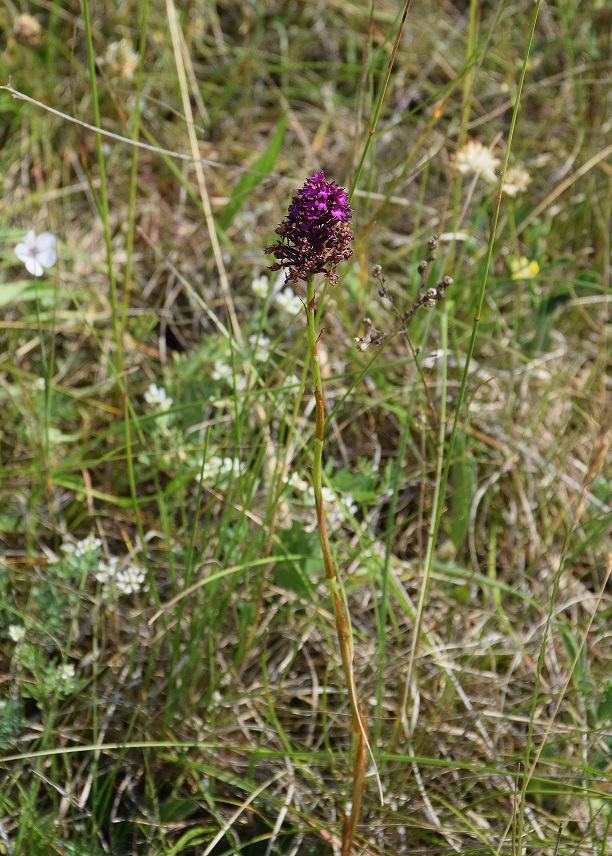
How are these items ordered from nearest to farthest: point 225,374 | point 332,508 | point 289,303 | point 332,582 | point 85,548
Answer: point 332,582
point 85,548
point 332,508
point 225,374
point 289,303

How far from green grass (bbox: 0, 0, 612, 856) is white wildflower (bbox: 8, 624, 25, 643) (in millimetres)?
29

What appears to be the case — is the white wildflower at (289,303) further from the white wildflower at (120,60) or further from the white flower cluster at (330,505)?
the white wildflower at (120,60)

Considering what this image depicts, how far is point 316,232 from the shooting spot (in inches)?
36.4

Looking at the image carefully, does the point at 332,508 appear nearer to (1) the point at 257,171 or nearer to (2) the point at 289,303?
(2) the point at 289,303

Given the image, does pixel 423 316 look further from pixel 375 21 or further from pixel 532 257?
pixel 375 21

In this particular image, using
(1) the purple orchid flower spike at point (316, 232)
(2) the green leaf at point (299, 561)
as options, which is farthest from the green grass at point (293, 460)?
(1) the purple orchid flower spike at point (316, 232)

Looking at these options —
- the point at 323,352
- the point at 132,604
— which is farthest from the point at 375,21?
the point at 132,604

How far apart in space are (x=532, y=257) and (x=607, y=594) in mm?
833

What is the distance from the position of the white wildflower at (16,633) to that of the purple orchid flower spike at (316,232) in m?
0.85

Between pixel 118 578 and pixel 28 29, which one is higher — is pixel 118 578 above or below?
below

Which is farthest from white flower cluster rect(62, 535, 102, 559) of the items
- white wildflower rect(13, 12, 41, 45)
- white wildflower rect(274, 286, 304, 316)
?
white wildflower rect(13, 12, 41, 45)

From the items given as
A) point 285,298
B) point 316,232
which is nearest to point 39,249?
point 285,298

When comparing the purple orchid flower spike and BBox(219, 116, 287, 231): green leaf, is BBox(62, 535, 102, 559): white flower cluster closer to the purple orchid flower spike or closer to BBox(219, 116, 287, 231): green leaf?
the purple orchid flower spike

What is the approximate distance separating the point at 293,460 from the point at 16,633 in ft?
2.22
